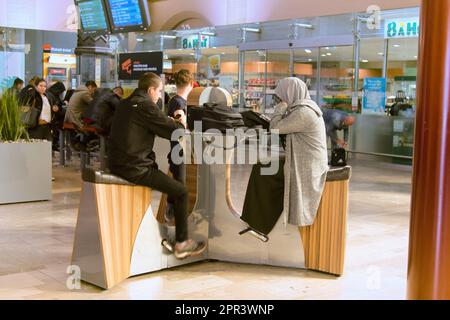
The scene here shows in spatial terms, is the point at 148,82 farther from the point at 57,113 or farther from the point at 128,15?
the point at 128,15

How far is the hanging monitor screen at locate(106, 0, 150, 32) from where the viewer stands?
12.3 meters

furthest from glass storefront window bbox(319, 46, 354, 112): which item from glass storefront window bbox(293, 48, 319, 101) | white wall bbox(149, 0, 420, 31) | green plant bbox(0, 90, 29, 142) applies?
green plant bbox(0, 90, 29, 142)

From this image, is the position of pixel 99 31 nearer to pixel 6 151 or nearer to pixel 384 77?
pixel 384 77

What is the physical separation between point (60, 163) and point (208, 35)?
244 inches

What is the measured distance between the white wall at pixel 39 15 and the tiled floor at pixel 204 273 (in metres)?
11.5

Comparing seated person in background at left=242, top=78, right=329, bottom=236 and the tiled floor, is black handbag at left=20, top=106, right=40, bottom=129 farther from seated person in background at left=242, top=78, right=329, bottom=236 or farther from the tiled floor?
seated person in background at left=242, top=78, right=329, bottom=236

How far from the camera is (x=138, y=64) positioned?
10539mm

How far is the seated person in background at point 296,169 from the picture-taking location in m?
4.43

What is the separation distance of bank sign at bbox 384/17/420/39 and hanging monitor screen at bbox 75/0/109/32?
19.6 ft

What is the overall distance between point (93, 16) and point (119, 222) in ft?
35.2

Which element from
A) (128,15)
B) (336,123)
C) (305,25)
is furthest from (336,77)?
(128,15)

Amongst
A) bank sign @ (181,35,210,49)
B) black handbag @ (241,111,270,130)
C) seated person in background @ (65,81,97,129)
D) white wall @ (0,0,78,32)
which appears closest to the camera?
black handbag @ (241,111,270,130)

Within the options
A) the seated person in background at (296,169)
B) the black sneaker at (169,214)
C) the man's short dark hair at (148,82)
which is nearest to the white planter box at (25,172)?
the black sneaker at (169,214)

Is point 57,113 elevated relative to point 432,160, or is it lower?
lower
